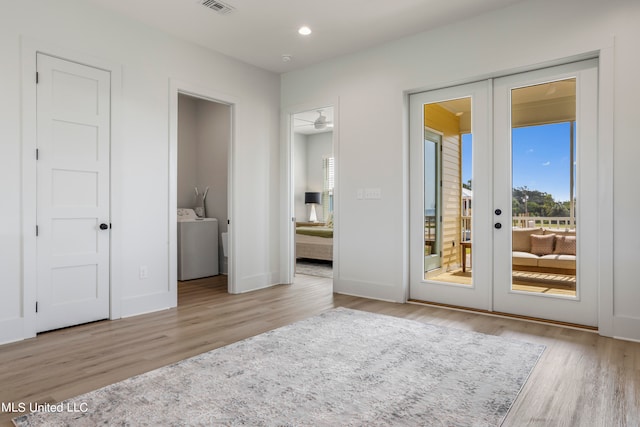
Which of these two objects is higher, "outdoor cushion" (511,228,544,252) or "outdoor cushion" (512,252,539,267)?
"outdoor cushion" (511,228,544,252)

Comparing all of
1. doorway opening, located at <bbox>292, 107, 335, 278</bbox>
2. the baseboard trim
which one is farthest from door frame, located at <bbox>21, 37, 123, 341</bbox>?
doorway opening, located at <bbox>292, 107, 335, 278</bbox>

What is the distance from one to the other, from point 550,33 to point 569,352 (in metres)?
2.63

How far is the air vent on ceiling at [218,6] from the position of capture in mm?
3512

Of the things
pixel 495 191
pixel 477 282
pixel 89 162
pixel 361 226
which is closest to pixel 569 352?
pixel 477 282

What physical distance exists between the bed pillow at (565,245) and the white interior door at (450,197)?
1.87 feet

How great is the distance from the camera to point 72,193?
11.2 ft

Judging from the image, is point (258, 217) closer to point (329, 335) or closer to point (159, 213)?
point (159, 213)

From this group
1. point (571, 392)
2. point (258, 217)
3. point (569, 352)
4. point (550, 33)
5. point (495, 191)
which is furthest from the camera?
point (258, 217)

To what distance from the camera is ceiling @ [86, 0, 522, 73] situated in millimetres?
3568

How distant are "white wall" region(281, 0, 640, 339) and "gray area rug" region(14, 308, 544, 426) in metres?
1.30

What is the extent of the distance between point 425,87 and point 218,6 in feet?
7.20

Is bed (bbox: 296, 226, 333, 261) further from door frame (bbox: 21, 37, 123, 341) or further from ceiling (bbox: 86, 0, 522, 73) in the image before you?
door frame (bbox: 21, 37, 123, 341)

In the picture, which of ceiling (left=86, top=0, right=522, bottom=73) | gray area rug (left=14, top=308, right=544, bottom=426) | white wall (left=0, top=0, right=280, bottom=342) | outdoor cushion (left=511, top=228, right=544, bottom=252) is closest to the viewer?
gray area rug (left=14, top=308, right=544, bottom=426)

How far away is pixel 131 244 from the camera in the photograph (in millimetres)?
3832
